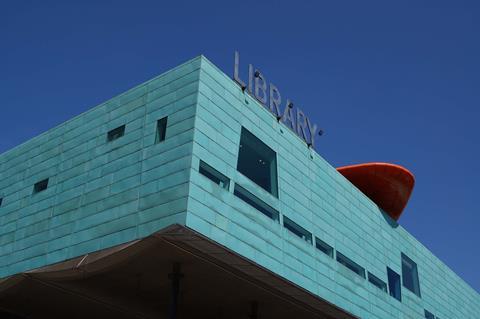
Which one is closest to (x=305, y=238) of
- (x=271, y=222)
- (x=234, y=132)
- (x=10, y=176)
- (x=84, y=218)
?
(x=271, y=222)

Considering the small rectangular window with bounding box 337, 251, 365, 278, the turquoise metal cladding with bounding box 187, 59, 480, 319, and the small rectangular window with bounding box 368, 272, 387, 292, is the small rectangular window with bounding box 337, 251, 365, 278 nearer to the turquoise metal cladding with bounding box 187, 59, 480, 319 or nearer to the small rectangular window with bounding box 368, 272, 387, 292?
the turquoise metal cladding with bounding box 187, 59, 480, 319

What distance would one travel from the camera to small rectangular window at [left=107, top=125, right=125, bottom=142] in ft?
105

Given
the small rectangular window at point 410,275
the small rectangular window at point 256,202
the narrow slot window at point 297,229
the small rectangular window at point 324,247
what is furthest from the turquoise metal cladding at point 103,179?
the small rectangular window at point 410,275

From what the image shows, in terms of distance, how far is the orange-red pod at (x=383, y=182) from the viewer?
46906mm

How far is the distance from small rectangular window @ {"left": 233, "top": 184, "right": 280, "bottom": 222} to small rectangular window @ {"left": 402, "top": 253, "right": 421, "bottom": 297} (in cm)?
1949

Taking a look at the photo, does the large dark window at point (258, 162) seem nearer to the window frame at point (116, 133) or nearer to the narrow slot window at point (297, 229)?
the narrow slot window at point (297, 229)

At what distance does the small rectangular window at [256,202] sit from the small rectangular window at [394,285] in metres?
16.1

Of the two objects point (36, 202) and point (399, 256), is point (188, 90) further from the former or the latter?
point (399, 256)

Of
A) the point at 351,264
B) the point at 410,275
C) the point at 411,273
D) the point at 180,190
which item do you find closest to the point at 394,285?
the point at 410,275

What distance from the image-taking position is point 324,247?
36.3 metres

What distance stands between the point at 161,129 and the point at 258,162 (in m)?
6.35

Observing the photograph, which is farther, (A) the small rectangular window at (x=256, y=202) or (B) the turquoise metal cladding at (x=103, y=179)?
(A) the small rectangular window at (x=256, y=202)

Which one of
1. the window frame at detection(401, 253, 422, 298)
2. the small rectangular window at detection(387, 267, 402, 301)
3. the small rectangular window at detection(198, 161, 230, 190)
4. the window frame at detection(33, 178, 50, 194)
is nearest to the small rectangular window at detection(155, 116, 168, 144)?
the small rectangular window at detection(198, 161, 230, 190)

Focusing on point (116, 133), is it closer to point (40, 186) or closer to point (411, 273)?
point (40, 186)
